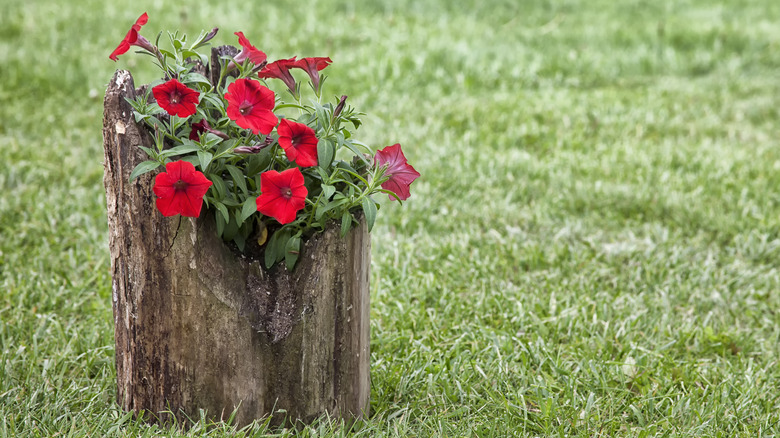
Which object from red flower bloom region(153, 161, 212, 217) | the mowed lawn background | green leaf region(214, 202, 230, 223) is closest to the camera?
red flower bloom region(153, 161, 212, 217)

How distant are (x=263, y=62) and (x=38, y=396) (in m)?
1.32

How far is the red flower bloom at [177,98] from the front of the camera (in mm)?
1873

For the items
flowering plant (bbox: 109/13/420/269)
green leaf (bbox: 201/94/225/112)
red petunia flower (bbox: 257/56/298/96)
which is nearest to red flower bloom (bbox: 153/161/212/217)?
flowering plant (bbox: 109/13/420/269)

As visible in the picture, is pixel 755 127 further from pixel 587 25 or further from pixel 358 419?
pixel 358 419

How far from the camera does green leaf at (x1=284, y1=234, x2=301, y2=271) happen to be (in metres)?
2.00

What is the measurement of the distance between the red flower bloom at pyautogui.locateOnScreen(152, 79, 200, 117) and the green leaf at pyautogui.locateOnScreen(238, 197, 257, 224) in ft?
0.88

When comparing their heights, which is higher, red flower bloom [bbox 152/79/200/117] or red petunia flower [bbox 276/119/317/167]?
red flower bloom [bbox 152/79/200/117]

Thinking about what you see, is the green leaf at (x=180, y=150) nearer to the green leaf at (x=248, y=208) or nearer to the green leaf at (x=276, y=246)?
the green leaf at (x=248, y=208)

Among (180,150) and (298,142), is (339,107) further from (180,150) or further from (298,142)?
(180,150)

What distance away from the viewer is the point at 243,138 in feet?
6.57

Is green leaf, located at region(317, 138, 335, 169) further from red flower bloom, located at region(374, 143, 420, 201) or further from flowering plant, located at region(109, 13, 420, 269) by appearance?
red flower bloom, located at region(374, 143, 420, 201)

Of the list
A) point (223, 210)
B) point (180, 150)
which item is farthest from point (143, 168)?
point (223, 210)

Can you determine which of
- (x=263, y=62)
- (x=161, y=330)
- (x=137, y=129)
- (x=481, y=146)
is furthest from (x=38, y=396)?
(x=481, y=146)

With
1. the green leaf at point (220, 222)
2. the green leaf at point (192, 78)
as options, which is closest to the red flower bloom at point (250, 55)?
the green leaf at point (192, 78)
